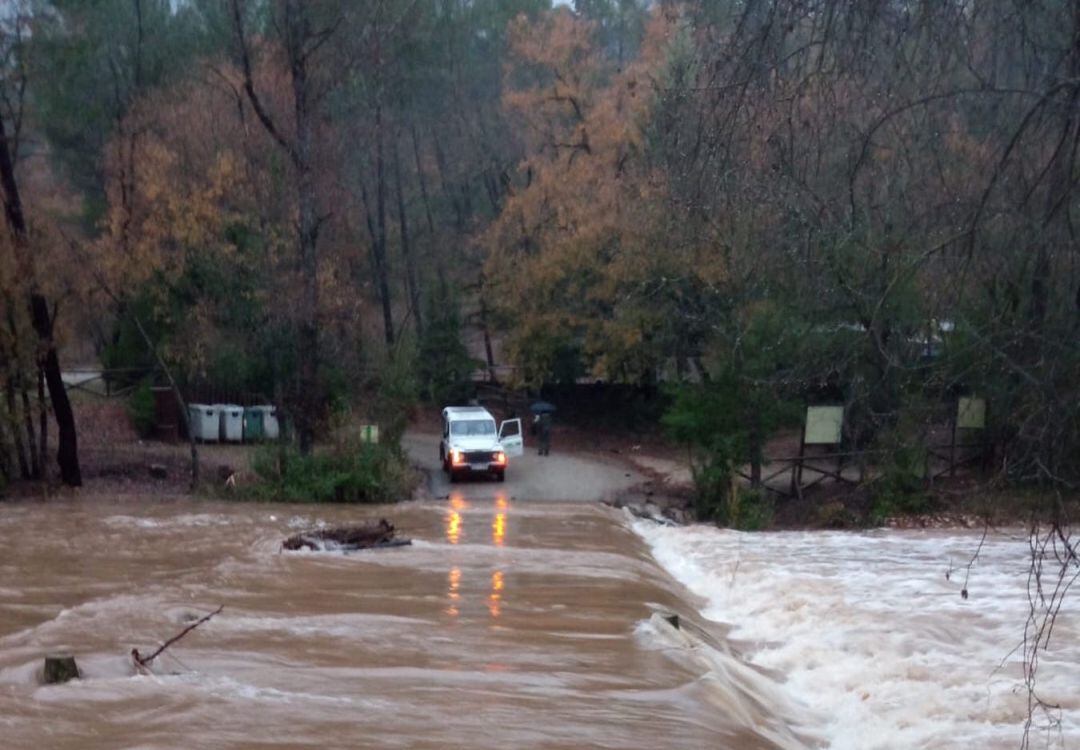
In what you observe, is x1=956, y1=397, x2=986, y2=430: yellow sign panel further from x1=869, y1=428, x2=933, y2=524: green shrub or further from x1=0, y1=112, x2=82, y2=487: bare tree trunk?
x1=0, y1=112, x2=82, y2=487: bare tree trunk

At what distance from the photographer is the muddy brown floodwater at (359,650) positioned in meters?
9.25

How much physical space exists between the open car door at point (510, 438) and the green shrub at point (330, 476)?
6.95 m

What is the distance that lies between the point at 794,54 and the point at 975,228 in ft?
5.95

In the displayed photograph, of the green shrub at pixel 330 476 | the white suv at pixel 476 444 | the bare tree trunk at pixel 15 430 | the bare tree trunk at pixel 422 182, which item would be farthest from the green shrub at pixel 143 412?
the bare tree trunk at pixel 422 182

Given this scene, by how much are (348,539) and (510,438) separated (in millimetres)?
18332

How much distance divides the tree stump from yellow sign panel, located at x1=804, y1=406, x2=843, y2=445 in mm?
25074

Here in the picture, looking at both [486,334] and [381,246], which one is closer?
[381,246]

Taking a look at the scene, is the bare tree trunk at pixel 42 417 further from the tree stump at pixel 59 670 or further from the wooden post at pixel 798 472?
the tree stump at pixel 59 670

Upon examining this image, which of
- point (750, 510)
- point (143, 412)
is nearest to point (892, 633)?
point (750, 510)

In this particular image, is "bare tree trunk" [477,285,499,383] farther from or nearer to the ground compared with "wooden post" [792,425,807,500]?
farther from the ground

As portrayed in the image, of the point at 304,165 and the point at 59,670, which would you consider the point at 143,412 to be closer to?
the point at 304,165

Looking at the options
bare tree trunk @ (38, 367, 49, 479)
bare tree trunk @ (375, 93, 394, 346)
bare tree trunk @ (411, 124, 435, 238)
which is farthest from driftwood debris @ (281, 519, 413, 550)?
bare tree trunk @ (411, 124, 435, 238)

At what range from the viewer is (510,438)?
1518 inches

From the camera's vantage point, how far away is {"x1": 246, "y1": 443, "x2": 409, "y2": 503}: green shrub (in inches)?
1210
